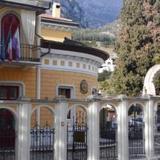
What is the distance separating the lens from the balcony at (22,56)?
2028 cm

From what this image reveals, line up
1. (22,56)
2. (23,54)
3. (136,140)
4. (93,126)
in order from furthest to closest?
(23,54) → (22,56) → (136,140) → (93,126)

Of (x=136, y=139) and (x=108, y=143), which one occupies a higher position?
(x=136, y=139)

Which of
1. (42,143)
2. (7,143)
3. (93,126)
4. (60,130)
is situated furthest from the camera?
(93,126)

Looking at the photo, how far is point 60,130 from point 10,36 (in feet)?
23.6

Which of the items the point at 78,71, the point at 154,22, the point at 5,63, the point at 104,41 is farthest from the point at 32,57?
the point at 104,41

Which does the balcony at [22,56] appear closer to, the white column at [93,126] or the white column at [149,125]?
the white column at [93,126]

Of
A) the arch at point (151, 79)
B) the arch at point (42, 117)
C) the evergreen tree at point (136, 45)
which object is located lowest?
the arch at point (42, 117)

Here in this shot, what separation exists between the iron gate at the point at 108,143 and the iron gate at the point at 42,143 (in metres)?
2.00

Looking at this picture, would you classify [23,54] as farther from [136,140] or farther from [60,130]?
[136,140]

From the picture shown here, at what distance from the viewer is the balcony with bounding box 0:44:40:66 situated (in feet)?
66.5

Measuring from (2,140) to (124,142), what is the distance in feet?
15.0

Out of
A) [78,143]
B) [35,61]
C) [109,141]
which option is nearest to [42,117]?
[35,61]

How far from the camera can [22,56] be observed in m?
20.9

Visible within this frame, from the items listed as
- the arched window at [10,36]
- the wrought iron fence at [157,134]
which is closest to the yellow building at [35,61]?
the arched window at [10,36]
